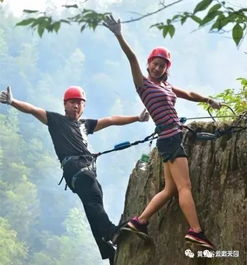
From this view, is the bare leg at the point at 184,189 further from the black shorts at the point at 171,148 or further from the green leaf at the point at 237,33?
the green leaf at the point at 237,33

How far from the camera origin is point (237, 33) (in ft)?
7.22

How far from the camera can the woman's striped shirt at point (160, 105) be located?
15.1ft

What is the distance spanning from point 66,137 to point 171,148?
1.82m

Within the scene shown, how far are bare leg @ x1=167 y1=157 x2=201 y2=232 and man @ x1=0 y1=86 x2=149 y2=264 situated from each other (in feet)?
4.22

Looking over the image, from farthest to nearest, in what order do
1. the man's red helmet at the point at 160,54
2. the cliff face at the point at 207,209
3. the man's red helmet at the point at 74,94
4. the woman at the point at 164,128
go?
1. the man's red helmet at the point at 74,94
2. the man's red helmet at the point at 160,54
3. the woman at the point at 164,128
4. the cliff face at the point at 207,209

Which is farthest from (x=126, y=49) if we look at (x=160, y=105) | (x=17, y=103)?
(x=17, y=103)

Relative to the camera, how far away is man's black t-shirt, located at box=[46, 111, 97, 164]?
580 cm

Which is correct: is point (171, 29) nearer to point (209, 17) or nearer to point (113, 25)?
point (209, 17)

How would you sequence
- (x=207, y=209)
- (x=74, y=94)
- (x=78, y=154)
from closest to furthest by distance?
(x=207, y=209)
(x=78, y=154)
(x=74, y=94)

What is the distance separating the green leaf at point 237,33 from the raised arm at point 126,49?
2.78 feet

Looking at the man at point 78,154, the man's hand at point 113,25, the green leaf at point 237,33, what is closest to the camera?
the green leaf at point 237,33

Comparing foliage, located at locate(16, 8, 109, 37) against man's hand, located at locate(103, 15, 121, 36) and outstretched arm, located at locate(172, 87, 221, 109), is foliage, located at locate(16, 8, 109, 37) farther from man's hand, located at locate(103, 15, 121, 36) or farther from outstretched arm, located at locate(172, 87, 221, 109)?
outstretched arm, located at locate(172, 87, 221, 109)

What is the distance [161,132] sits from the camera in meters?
4.62

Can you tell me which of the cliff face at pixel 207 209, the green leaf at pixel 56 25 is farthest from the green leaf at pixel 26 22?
the cliff face at pixel 207 209
